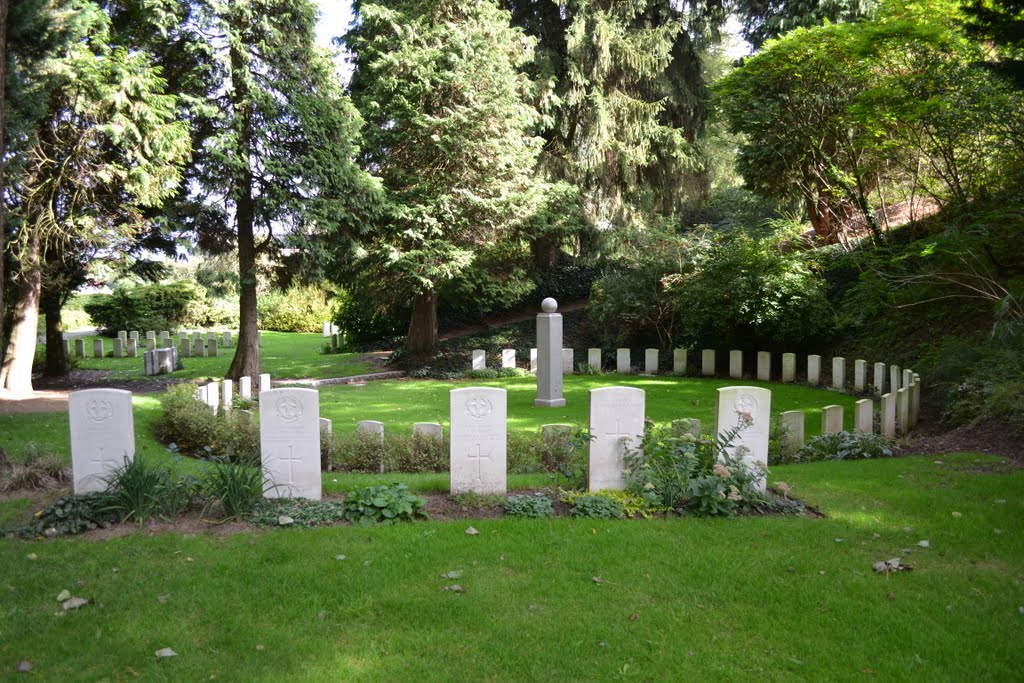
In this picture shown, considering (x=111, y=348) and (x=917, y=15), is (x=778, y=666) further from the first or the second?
(x=111, y=348)

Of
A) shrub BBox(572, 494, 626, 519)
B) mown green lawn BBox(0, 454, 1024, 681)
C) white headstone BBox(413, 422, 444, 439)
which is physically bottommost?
mown green lawn BBox(0, 454, 1024, 681)

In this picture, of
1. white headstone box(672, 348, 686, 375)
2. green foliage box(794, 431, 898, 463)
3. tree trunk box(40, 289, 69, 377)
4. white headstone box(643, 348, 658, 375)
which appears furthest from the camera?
white headstone box(643, 348, 658, 375)

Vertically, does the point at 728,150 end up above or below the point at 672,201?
above

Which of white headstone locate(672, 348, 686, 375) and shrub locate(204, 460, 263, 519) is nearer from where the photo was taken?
shrub locate(204, 460, 263, 519)

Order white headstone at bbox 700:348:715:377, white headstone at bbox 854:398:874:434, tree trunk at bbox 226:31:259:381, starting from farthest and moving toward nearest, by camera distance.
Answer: white headstone at bbox 700:348:715:377 < tree trunk at bbox 226:31:259:381 < white headstone at bbox 854:398:874:434

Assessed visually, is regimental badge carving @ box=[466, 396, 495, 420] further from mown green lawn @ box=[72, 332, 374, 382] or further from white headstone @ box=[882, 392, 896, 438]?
mown green lawn @ box=[72, 332, 374, 382]

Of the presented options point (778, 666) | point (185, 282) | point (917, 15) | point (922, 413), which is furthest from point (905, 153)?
point (185, 282)

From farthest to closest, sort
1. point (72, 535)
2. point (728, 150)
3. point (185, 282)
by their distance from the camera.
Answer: point (728, 150), point (185, 282), point (72, 535)

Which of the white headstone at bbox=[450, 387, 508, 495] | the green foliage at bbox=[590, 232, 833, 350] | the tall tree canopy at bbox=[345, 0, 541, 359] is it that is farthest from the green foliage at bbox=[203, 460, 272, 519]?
the green foliage at bbox=[590, 232, 833, 350]

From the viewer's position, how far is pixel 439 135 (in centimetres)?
1856

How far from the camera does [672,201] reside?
25156 millimetres

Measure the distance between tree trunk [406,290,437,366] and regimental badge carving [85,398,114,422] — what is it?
14714mm

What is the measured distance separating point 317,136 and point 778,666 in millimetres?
14552

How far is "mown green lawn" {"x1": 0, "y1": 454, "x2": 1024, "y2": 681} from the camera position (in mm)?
3795
